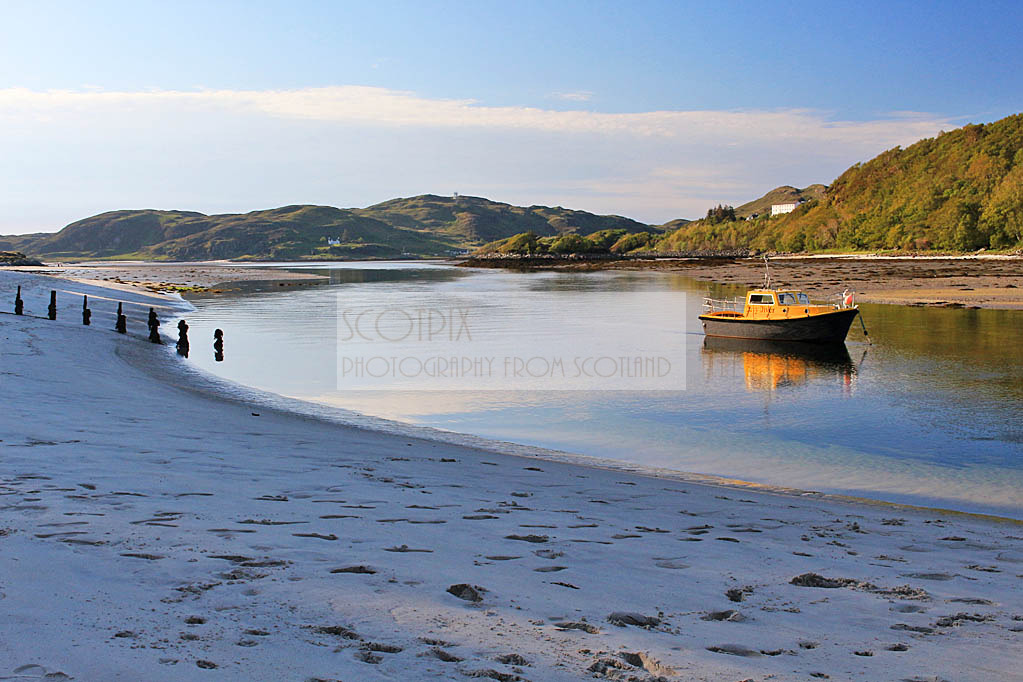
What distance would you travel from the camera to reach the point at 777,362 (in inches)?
1146

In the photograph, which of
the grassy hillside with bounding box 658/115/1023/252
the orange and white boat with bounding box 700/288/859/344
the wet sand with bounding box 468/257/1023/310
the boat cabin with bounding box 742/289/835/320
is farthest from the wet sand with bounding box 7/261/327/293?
the grassy hillside with bounding box 658/115/1023/252

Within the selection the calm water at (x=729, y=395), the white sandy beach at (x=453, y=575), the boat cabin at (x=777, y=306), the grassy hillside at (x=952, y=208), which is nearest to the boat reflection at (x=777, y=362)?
the calm water at (x=729, y=395)

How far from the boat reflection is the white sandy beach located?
14421mm

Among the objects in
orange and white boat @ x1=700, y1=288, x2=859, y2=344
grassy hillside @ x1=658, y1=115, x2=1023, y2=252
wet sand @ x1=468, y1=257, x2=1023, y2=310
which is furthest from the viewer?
grassy hillside @ x1=658, y1=115, x2=1023, y2=252

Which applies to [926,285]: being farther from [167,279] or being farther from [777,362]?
[167,279]

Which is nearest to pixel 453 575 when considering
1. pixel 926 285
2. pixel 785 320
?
pixel 785 320

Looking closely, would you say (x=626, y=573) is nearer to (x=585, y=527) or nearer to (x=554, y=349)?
(x=585, y=527)

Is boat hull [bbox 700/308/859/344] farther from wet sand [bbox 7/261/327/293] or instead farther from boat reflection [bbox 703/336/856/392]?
wet sand [bbox 7/261/327/293]

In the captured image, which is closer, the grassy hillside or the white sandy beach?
the white sandy beach

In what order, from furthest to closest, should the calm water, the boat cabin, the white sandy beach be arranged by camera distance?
the boat cabin → the calm water → the white sandy beach

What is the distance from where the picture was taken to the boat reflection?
24.3 metres

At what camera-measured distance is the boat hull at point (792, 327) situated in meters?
32.7

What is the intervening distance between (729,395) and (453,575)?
16702 millimetres

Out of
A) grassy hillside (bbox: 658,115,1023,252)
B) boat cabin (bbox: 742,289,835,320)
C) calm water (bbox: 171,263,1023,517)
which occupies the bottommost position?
calm water (bbox: 171,263,1023,517)
